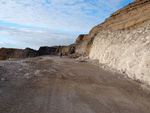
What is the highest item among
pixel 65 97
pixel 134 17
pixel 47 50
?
pixel 134 17

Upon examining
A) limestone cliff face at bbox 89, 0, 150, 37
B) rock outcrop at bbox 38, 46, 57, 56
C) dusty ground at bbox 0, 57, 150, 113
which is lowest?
dusty ground at bbox 0, 57, 150, 113

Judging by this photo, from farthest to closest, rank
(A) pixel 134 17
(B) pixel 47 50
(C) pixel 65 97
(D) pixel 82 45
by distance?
(B) pixel 47 50 < (D) pixel 82 45 < (A) pixel 134 17 < (C) pixel 65 97

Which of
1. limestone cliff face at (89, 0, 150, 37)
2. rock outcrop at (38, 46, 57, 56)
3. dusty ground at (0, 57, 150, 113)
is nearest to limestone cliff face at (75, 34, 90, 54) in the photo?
limestone cliff face at (89, 0, 150, 37)

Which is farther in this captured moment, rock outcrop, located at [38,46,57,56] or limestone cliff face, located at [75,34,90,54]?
rock outcrop, located at [38,46,57,56]

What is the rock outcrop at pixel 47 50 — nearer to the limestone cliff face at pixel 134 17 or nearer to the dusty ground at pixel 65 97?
the limestone cliff face at pixel 134 17

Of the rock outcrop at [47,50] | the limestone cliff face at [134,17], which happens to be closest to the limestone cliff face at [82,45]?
the limestone cliff face at [134,17]

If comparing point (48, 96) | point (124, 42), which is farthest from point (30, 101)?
point (124, 42)

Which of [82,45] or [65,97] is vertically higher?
[82,45]

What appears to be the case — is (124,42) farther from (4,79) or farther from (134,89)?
(4,79)

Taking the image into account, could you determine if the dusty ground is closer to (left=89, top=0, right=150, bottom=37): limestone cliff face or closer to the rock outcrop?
(left=89, top=0, right=150, bottom=37): limestone cliff face

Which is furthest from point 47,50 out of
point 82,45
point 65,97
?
point 65,97

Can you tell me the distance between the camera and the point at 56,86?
252 inches

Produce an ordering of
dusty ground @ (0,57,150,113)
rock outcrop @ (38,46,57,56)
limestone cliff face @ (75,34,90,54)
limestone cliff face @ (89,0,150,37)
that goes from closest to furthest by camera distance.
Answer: dusty ground @ (0,57,150,113) → limestone cliff face @ (89,0,150,37) → limestone cliff face @ (75,34,90,54) → rock outcrop @ (38,46,57,56)

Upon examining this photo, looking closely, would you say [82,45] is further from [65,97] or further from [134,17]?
[65,97]
